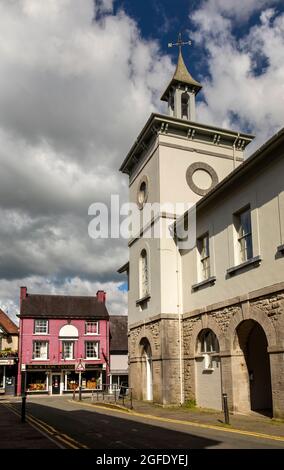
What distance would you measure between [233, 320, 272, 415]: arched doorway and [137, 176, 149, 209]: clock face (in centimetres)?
969

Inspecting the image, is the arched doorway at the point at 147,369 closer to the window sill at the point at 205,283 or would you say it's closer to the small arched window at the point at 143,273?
the small arched window at the point at 143,273

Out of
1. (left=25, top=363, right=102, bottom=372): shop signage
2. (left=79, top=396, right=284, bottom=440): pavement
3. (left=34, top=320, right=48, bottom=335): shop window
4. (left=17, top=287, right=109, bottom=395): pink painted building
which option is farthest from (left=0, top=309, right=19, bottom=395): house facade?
(left=79, top=396, right=284, bottom=440): pavement

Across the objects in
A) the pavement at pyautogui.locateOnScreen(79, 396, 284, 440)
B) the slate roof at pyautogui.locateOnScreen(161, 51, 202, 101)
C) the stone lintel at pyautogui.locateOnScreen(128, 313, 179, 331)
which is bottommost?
the pavement at pyautogui.locateOnScreen(79, 396, 284, 440)

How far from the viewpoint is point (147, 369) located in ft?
76.3

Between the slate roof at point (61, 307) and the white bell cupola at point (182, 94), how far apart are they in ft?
87.4

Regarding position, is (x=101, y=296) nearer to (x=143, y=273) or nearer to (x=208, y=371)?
(x=143, y=273)

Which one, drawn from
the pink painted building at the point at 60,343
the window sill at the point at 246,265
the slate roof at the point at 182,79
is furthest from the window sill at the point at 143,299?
the pink painted building at the point at 60,343

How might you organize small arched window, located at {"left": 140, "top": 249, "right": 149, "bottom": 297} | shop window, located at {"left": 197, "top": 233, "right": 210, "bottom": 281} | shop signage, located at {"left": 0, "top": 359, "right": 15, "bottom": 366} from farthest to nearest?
shop signage, located at {"left": 0, "top": 359, "right": 15, "bottom": 366}
small arched window, located at {"left": 140, "top": 249, "right": 149, "bottom": 297}
shop window, located at {"left": 197, "top": 233, "right": 210, "bottom": 281}

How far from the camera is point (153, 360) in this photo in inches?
836

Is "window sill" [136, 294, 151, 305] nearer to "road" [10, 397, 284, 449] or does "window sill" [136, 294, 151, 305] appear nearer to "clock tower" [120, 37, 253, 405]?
"clock tower" [120, 37, 253, 405]

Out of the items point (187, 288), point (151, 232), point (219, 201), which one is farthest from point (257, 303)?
point (151, 232)

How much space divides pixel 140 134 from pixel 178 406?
1271cm

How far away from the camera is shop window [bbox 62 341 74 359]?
45156 mm
